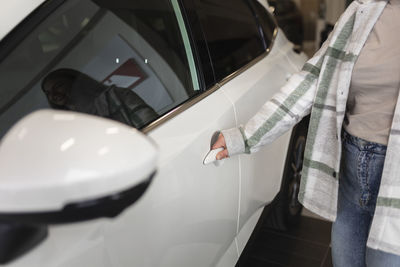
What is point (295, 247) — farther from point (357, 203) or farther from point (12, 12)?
point (12, 12)

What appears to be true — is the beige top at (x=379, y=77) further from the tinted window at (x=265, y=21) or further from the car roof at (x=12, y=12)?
the tinted window at (x=265, y=21)

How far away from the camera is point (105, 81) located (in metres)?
1.11

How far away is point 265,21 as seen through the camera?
7.47 feet

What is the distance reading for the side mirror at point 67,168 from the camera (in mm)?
599

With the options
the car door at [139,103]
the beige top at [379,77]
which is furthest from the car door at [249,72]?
the beige top at [379,77]

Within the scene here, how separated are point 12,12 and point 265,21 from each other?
1564mm

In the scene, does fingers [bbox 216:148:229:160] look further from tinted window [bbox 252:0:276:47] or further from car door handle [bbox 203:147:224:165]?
tinted window [bbox 252:0:276:47]

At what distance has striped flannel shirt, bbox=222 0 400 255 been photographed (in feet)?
3.63

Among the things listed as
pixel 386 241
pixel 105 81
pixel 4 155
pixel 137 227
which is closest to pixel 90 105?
pixel 105 81

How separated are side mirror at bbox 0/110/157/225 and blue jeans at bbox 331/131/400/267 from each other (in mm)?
736

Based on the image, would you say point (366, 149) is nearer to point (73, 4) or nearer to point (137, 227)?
point (137, 227)

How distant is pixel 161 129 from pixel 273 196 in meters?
0.98

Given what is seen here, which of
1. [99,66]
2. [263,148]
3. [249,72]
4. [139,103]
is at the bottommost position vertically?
[263,148]

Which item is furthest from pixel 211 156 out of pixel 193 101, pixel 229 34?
pixel 229 34
